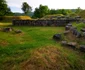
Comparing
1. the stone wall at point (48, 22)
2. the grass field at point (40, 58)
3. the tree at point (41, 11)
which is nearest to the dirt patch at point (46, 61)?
the grass field at point (40, 58)

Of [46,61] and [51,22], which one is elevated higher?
[51,22]

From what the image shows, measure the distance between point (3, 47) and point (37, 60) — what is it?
2.40m

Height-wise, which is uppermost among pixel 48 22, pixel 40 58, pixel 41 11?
pixel 48 22

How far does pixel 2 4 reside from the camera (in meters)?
41.2

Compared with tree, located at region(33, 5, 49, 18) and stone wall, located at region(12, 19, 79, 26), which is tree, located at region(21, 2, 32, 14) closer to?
tree, located at region(33, 5, 49, 18)

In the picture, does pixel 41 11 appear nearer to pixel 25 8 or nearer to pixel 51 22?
pixel 25 8

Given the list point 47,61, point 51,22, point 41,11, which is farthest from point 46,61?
point 41,11

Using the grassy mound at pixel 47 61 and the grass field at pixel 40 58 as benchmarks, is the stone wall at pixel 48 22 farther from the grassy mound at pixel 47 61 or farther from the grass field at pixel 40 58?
the grassy mound at pixel 47 61

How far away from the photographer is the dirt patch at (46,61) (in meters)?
6.08

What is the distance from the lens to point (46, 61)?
20.9 feet

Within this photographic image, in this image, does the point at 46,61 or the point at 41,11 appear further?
the point at 41,11

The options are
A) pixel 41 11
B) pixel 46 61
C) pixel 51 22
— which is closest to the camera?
pixel 46 61

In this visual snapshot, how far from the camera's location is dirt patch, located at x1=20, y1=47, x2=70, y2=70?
6.08 m

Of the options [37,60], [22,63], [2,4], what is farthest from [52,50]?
[2,4]
